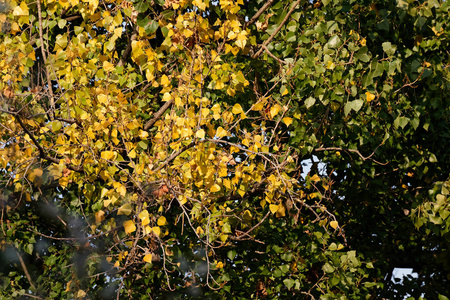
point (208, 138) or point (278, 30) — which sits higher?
point (278, 30)

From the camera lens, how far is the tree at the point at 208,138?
375cm

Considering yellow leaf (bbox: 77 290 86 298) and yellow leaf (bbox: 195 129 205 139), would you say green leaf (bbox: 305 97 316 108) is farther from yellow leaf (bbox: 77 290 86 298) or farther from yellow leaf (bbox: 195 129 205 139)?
yellow leaf (bbox: 77 290 86 298)

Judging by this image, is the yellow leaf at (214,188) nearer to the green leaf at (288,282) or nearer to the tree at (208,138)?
the tree at (208,138)

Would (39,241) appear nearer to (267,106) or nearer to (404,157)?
(267,106)

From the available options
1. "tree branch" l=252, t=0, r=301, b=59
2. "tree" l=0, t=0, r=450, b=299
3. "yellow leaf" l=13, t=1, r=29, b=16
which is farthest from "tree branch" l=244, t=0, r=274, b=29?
"yellow leaf" l=13, t=1, r=29, b=16

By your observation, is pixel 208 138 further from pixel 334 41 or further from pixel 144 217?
pixel 334 41

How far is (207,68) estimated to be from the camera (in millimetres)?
3803

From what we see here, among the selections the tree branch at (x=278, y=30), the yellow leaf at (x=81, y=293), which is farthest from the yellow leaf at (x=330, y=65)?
the yellow leaf at (x=81, y=293)

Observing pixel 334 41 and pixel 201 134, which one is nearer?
pixel 201 134

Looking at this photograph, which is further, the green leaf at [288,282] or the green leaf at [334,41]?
the green leaf at [288,282]

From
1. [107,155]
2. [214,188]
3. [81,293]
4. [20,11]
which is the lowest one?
[81,293]

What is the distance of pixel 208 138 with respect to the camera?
388 centimetres

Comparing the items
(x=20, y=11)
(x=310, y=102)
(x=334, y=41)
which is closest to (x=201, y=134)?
(x=310, y=102)

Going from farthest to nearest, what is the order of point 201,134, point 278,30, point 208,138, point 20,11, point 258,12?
point 258,12 → point 278,30 → point 208,138 → point 20,11 → point 201,134
